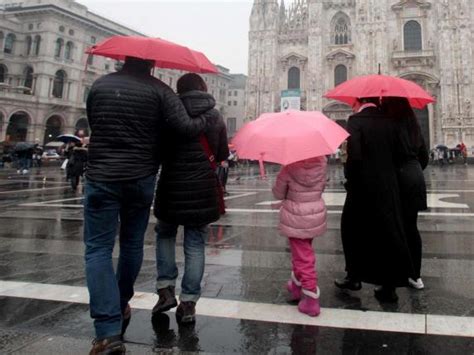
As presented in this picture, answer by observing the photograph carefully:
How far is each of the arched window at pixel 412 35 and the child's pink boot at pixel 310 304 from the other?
128 ft

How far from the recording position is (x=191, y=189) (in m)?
2.80

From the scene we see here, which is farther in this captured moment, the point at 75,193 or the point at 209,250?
the point at 75,193

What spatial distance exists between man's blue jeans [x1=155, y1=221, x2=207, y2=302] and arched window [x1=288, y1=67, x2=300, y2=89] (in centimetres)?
3890

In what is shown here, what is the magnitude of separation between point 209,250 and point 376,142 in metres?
2.60

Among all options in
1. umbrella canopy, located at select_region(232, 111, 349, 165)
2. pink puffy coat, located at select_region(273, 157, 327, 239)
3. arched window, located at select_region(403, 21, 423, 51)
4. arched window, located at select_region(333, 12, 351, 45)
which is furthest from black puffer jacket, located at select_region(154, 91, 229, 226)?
arched window, located at select_region(333, 12, 351, 45)

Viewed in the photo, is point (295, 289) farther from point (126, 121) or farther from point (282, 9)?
point (282, 9)

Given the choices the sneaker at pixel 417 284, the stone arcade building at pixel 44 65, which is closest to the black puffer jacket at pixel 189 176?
the sneaker at pixel 417 284

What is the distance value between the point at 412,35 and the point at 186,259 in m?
40.1

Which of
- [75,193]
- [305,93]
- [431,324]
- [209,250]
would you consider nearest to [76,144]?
[75,193]

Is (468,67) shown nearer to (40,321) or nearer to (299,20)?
(299,20)

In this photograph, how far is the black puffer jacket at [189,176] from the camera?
2.79 m

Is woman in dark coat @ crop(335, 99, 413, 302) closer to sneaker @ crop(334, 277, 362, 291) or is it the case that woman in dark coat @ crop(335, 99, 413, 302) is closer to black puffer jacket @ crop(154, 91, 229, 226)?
sneaker @ crop(334, 277, 362, 291)

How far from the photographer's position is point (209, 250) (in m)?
5.11

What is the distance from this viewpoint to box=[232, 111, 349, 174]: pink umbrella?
2822 mm
